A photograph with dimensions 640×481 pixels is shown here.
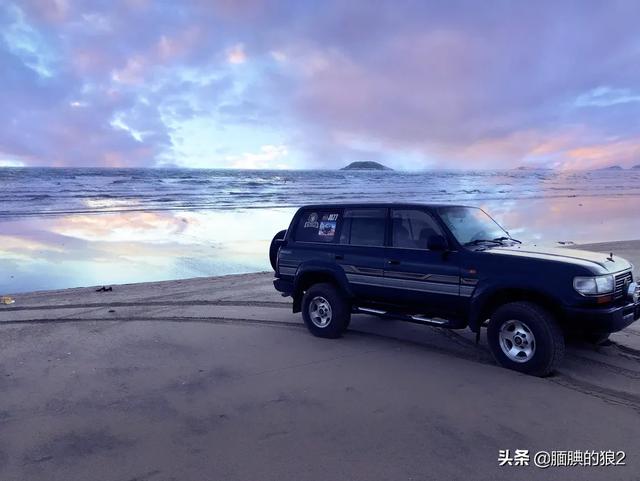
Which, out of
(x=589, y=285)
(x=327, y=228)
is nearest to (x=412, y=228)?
(x=327, y=228)

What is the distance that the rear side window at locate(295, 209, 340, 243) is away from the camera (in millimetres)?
7168

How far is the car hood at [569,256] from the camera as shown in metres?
5.27

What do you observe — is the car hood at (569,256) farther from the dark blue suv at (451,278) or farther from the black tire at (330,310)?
the black tire at (330,310)

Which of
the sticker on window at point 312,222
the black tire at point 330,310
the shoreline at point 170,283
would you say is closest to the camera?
the black tire at point 330,310

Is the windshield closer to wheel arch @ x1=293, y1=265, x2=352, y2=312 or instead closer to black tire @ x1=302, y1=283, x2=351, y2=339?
wheel arch @ x1=293, y1=265, x2=352, y2=312

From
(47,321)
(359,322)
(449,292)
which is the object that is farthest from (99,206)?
(449,292)

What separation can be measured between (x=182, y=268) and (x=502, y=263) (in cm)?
928

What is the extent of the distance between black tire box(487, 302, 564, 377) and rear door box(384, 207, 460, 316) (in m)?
0.55

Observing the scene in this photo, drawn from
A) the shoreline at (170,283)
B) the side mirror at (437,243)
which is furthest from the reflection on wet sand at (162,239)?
the side mirror at (437,243)

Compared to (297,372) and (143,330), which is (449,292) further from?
(143,330)

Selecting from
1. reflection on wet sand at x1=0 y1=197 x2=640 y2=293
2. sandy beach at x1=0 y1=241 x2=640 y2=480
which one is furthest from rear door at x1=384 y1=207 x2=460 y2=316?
reflection on wet sand at x1=0 y1=197 x2=640 y2=293

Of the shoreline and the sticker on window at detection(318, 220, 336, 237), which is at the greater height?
the sticker on window at detection(318, 220, 336, 237)

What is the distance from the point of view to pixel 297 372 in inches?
222

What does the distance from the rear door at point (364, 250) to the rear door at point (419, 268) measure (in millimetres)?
121
